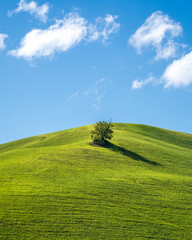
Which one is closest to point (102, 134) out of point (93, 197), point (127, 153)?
point (127, 153)

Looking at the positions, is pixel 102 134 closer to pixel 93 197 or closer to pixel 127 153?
pixel 127 153

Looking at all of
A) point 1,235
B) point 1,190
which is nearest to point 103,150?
point 1,190

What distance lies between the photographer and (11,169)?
37500mm

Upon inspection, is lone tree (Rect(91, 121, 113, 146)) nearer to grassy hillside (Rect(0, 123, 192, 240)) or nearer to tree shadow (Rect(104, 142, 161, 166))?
tree shadow (Rect(104, 142, 161, 166))

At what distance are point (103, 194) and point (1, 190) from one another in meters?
14.3

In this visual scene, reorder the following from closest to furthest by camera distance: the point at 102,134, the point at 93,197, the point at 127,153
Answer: the point at 93,197, the point at 127,153, the point at 102,134

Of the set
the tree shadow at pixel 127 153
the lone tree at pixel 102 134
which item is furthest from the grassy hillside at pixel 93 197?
the lone tree at pixel 102 134

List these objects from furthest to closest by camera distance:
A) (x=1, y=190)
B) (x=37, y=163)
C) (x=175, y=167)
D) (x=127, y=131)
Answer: (x=127, y=131) → (x=175, y=167) → (x=37, y=163) → (x=1, y=190)

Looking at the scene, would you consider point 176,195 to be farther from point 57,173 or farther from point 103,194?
point 57,173

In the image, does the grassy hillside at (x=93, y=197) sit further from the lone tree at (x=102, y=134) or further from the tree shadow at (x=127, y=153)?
the lone tree at (x=102, y=134)

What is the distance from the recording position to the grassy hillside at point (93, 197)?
75.2ft

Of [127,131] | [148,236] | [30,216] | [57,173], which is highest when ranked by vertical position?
[127,131]

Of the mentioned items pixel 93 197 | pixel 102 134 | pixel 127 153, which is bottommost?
pixel 93 197

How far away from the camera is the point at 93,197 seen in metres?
28.7
